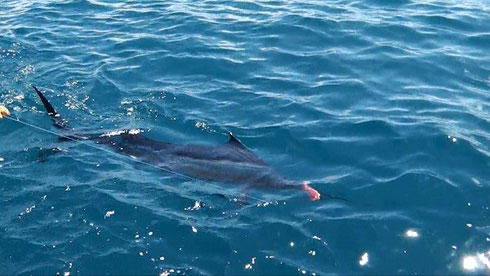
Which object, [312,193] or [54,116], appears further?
[54,116]

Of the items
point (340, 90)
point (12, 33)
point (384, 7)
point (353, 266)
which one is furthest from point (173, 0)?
point (353, 266)

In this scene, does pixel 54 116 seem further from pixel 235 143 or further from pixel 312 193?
pixel 312 193

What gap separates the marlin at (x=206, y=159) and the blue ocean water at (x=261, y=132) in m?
0.21

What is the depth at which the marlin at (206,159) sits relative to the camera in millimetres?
9219

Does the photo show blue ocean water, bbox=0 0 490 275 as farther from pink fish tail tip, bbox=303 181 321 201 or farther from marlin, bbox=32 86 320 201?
marlin, bbox=32 86 320 201

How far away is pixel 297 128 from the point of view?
10.6 m

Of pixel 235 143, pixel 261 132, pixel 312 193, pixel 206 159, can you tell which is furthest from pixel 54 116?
pixel 312 193

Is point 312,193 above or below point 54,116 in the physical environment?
below

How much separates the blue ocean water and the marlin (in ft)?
0.69

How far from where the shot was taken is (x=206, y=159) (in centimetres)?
974

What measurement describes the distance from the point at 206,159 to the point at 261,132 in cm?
137

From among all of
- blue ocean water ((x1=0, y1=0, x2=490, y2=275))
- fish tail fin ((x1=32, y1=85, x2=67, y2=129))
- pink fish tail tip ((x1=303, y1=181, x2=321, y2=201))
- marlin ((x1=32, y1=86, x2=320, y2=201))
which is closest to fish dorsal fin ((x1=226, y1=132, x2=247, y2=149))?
marlin ((x1=32, y1=86, x2=320, y2=201))

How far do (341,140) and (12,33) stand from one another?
403 inches

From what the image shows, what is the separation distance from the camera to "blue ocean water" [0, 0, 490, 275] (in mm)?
7656
